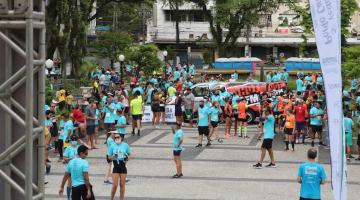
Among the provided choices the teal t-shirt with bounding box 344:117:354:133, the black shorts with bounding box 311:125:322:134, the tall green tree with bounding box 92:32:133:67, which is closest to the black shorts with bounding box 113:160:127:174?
the teal t-shirt with bounding box 344:117:354:133

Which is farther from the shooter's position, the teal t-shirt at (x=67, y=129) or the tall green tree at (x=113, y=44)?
the tall green tree at (x=113, y=44)

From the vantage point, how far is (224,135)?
2592cm

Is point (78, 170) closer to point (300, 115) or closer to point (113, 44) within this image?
point (300, 115)

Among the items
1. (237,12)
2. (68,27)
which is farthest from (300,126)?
(237,12)

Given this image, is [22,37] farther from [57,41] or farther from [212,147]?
[57,41]

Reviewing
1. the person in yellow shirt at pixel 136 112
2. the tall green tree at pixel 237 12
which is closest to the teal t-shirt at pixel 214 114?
the person in yellow shirt at pixel 136 112

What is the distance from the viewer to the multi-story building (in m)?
69.4

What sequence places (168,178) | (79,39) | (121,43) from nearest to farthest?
(168,178), (79,39), (121,43)

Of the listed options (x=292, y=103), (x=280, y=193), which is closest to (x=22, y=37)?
(x=280, y=193)

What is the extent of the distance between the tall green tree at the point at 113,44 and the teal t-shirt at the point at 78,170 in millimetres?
34355

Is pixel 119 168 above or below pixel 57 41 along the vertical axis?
below

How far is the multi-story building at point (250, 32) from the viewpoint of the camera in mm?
69375

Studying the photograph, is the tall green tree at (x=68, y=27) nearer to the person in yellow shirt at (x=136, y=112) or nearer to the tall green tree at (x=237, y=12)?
the tall green tree at (x=237, y=12)

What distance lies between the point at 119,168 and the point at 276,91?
1707 cm
